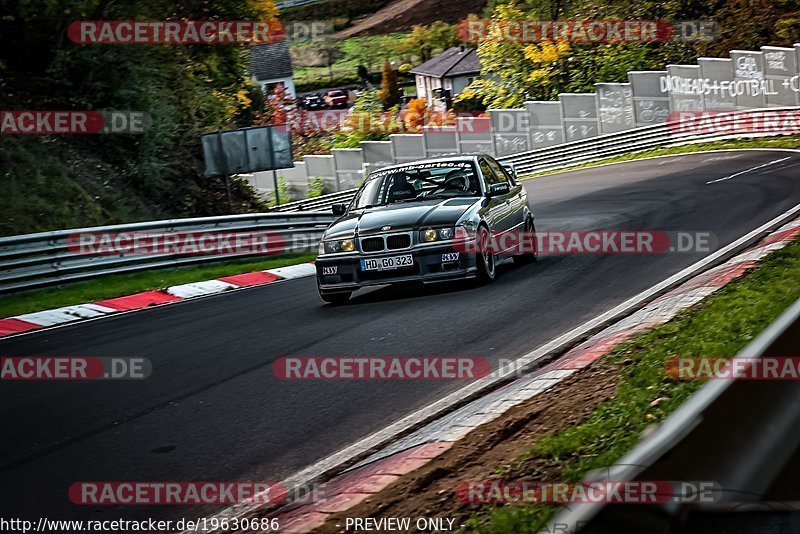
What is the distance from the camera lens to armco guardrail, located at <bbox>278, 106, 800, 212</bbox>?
37.8 m

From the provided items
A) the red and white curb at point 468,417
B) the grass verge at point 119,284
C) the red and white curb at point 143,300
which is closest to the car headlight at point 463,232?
the red and white curb at point 468,417

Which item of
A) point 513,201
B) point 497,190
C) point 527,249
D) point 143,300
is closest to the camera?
point 497,190

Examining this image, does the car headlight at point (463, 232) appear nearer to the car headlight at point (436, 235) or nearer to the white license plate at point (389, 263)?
the car headlight at point (436, 235)

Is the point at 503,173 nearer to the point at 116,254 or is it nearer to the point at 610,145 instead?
the point at 116,254

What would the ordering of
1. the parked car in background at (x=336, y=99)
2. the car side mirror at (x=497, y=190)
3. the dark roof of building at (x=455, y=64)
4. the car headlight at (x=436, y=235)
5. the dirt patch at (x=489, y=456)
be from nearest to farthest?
1. the dirt patch at (x=489, y=456)
2. the car headlight at (x=436, y=235)
3. the car side mirror at (x=497, y=190)
4. the dark roof of building at (x=455, y=64)
5. the parked car in background at (x=336, y=99)

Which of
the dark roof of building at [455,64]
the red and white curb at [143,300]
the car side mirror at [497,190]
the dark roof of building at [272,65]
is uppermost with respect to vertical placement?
the dark roof of building at [272,65]

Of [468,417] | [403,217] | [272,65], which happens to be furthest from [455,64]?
[468,417]

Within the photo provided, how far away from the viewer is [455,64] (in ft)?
262

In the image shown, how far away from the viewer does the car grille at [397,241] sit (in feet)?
37.0

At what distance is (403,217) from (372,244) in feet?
1.61

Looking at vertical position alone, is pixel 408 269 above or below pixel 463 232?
below

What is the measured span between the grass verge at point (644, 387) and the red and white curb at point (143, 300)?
814cm

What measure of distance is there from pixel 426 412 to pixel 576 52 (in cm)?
4721

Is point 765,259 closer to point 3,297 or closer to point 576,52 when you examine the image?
point 3,297
